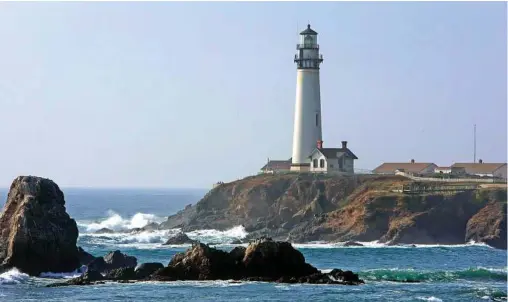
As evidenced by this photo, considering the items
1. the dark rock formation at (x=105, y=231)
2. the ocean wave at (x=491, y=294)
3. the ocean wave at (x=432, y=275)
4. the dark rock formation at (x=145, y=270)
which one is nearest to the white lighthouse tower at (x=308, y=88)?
the dark rock formation at (x=105, y=231)

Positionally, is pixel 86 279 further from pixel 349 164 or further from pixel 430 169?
pixel 430 169

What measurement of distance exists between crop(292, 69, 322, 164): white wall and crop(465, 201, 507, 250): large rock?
2062cm

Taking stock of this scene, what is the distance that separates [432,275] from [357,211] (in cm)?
2660

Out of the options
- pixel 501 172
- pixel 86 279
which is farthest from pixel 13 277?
pixel 501 172

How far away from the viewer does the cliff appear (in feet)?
275

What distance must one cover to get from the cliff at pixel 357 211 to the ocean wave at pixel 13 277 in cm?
3171

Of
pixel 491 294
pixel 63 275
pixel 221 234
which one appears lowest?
pixel 491 294

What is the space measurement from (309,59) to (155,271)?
46849 mm

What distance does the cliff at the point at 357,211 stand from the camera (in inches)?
3305

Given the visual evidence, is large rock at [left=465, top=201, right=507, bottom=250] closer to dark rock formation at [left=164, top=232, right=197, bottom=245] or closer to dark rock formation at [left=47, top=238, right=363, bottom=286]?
dark rock formation at [left=164, top=232, right=197, bottom=245]

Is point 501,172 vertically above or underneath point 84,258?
above

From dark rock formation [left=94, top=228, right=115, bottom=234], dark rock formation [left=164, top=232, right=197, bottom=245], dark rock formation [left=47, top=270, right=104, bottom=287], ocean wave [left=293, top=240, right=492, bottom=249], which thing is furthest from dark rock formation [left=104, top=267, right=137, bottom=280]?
dark rock formation [left=94, top=228, right=115, bottom=234]

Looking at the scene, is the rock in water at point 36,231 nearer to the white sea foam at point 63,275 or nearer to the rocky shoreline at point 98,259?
the rocky shoreline at point 98,259

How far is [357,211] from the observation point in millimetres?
87062
